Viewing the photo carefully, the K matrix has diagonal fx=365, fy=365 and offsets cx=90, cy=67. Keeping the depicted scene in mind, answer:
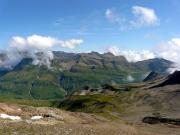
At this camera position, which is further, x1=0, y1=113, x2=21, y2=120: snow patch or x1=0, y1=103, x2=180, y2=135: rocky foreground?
x1=0, y1=113, x2=21, y2=120: snow patch

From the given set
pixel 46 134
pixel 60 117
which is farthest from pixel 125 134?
pixel 46 134

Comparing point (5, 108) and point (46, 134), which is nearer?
point (46, 134)

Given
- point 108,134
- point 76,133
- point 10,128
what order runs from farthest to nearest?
1. point 108,134
2. point 76,133
3. point 10,128

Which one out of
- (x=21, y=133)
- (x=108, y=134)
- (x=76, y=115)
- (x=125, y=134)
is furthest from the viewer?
(x=76, y=115)

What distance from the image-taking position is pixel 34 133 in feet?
148

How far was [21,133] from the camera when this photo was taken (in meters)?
43.5

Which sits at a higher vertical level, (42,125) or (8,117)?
(8,117)

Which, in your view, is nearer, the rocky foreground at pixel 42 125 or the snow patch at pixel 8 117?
the rocky foreground at pixel 42 125

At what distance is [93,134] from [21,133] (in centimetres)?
1308

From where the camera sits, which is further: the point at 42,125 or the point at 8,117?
the point at 8,117

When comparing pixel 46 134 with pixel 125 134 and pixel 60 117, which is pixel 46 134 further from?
pixel 60 117

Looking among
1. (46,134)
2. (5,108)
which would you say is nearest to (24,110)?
(5,108)

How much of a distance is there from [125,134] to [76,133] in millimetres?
13619

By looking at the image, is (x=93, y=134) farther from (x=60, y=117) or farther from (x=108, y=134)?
(x=60, y=117)
